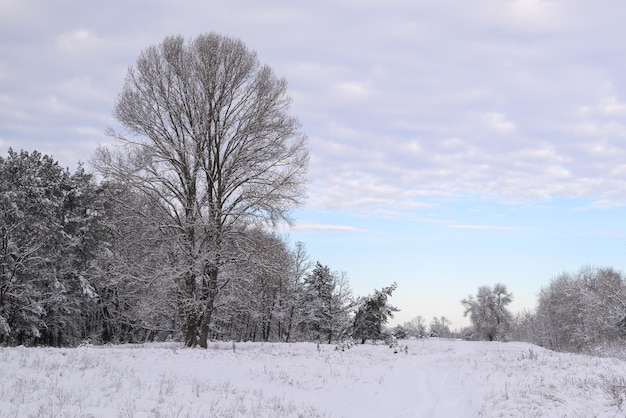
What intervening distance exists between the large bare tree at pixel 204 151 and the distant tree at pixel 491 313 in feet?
255

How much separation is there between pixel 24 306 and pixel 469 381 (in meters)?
26.7

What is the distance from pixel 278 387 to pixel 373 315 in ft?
87.5

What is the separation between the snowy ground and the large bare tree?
173 inches

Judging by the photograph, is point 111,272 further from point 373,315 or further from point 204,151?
point 373,315

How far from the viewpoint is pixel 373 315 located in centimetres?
3784

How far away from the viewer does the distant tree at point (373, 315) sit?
3803 centimetres

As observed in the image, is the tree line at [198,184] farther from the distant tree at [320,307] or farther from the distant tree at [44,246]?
the distant tree at [320,307]

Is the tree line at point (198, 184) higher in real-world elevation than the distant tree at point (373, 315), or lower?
A: higher

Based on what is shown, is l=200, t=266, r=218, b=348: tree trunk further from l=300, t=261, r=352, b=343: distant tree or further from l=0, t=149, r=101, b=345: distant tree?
l=300, t=261, r=352, b=343: distant tree

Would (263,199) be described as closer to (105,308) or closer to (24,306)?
(24,306)

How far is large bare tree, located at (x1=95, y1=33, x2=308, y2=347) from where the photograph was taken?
59.8 ft

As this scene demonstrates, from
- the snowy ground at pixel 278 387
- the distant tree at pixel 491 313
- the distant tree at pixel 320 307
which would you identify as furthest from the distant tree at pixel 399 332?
the snowy ground at pixel 278 387

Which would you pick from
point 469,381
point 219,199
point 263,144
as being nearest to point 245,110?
point 263,144

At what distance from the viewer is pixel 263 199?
727 inches
